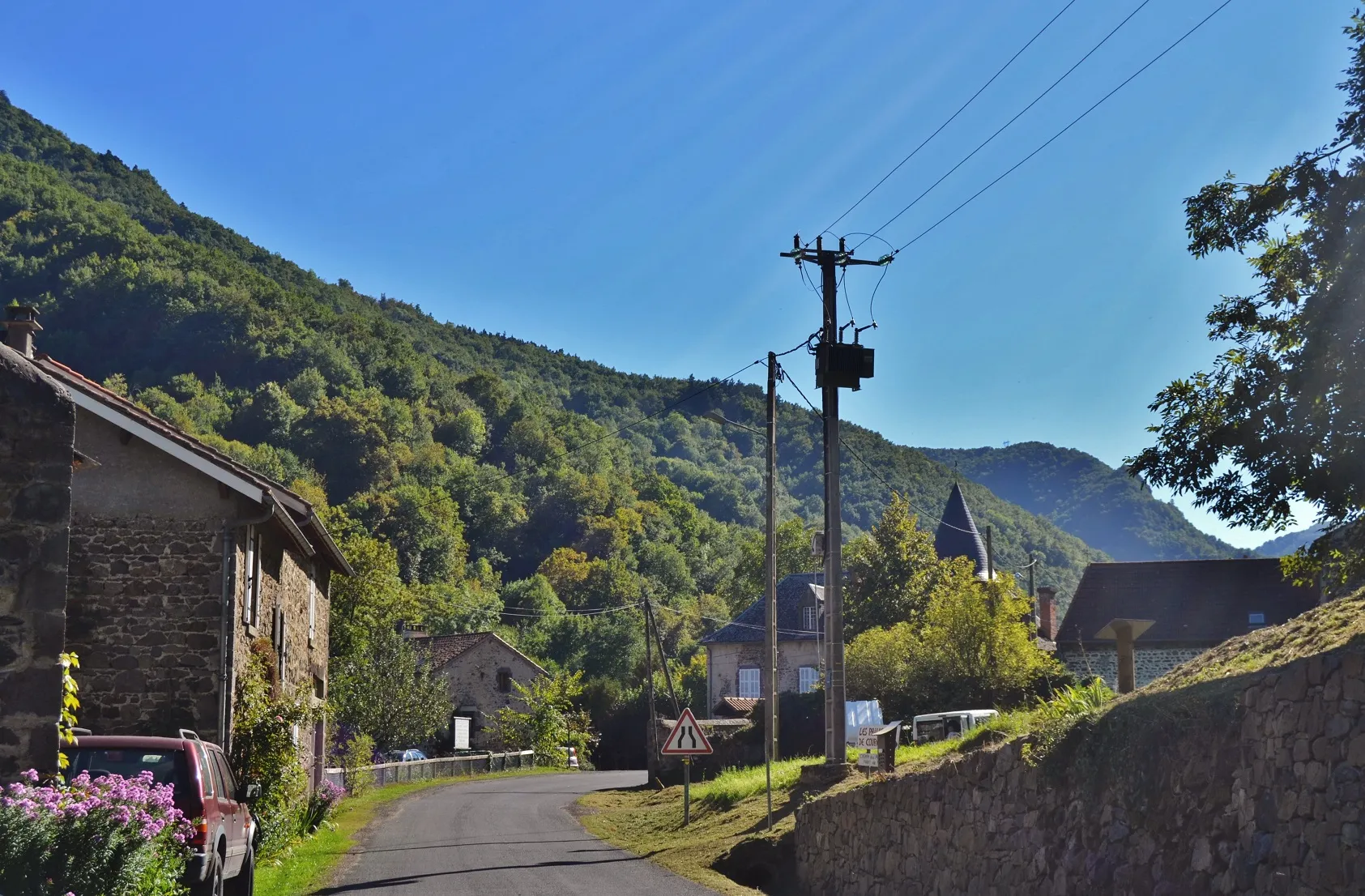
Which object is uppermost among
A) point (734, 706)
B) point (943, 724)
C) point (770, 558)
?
point (770, 558)

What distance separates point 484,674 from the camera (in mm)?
62719

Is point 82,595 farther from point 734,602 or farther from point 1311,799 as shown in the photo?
point 734,602

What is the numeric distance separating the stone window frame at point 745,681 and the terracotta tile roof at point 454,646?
9130 millimetres

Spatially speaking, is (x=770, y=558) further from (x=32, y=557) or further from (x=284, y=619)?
(x=32, y=557)

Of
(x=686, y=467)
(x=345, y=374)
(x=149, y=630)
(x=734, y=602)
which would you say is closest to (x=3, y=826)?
(x=149, y=630)

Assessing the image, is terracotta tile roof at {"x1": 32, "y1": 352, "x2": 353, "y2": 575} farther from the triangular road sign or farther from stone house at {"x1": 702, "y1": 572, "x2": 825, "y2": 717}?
stone house at {"x1": 702, "y1": 572, "x2": 825, "y2": 717}

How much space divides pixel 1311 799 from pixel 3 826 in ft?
23.8

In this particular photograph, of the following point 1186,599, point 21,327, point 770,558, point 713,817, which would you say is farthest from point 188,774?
point 1186,599

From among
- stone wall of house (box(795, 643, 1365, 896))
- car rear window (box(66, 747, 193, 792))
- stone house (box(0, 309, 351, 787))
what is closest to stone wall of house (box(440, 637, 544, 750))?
stone house (box(0, 309, 351, 787))

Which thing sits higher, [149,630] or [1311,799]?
[149,630]

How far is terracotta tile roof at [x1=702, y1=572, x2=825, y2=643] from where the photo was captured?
194 ft

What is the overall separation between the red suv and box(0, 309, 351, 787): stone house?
6173 millimetres

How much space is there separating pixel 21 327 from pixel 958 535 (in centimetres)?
5179

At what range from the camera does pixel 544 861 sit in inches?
714
